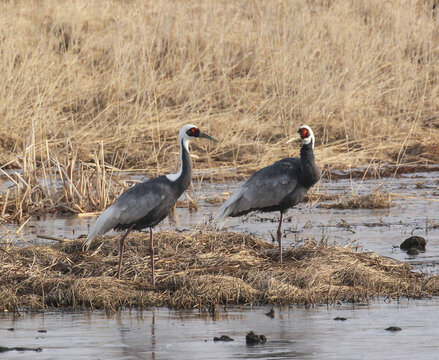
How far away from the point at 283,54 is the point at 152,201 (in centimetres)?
985

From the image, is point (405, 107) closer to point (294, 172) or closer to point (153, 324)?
point (294, 172)

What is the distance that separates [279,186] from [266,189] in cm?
13

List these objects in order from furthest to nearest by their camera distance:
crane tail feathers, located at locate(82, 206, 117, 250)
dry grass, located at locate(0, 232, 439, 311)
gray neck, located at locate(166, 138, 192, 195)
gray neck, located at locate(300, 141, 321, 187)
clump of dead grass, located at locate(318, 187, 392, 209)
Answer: clump of dead grass, located at locate(318, 187, 392, 209), gray neck, located at locate(300, 141, 321, 187), gray neck, located at locate(166, 138, 192, 195), crane tail feathers, located at locate(82, 206, 117, 250), dry grass, located at locate(0, 232, 439, 311)

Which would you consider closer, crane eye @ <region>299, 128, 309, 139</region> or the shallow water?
the shallow water

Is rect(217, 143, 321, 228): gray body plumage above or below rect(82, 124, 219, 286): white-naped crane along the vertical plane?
above

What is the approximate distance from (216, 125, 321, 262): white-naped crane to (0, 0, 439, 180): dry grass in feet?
16.8

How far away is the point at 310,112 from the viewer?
18031mm

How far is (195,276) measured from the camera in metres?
8.39

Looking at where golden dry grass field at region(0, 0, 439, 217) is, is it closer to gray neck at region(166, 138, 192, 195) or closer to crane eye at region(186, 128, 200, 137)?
crane eye at region(186, 128, 200, 137)

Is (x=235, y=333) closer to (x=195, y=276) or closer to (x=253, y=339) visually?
(x=253, y=339)

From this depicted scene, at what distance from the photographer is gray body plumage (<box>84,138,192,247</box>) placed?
29.7 feet

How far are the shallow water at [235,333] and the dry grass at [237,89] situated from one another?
8032 mm

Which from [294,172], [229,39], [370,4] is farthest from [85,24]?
[294,172]

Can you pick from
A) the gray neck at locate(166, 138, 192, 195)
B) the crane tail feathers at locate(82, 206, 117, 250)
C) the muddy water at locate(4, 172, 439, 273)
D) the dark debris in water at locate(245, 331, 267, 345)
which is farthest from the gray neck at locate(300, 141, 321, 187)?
the dark debris in water at locate(245, 331, 267, 345)
